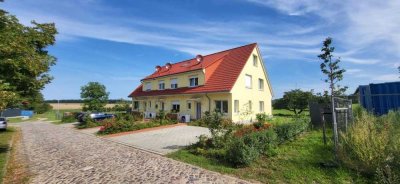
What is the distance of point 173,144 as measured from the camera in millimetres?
12352

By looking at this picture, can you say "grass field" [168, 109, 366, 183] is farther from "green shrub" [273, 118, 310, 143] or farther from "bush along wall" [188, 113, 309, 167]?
"green shrub" [273, 118, 310, 143]

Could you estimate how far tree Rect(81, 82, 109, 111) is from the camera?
46.8 metres

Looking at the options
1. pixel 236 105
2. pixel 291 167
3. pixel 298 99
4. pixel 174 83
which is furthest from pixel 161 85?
pixel 291 167

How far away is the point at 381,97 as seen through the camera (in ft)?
49.8

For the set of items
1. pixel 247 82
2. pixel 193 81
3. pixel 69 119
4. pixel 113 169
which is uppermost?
pixel 193 81

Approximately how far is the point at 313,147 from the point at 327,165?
2443mm

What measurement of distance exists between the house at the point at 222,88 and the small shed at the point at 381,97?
9024 millimetres

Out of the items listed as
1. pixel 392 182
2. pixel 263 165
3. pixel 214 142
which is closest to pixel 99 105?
pixel 214 142

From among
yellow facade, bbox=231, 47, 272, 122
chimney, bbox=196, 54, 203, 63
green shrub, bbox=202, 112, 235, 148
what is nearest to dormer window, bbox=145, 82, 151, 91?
chimney, bbox=196, 54, 203, 63

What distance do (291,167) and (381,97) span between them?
12.0 meters

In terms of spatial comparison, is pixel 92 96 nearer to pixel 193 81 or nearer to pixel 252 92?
pixel 193 81

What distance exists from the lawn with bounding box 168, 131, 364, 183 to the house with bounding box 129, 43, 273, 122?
1207 centimetres

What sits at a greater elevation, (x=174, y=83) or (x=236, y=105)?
(x=174, y=83)

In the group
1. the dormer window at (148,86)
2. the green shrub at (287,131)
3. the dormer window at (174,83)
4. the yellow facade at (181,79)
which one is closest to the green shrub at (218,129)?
the green shrub at (287,131)
